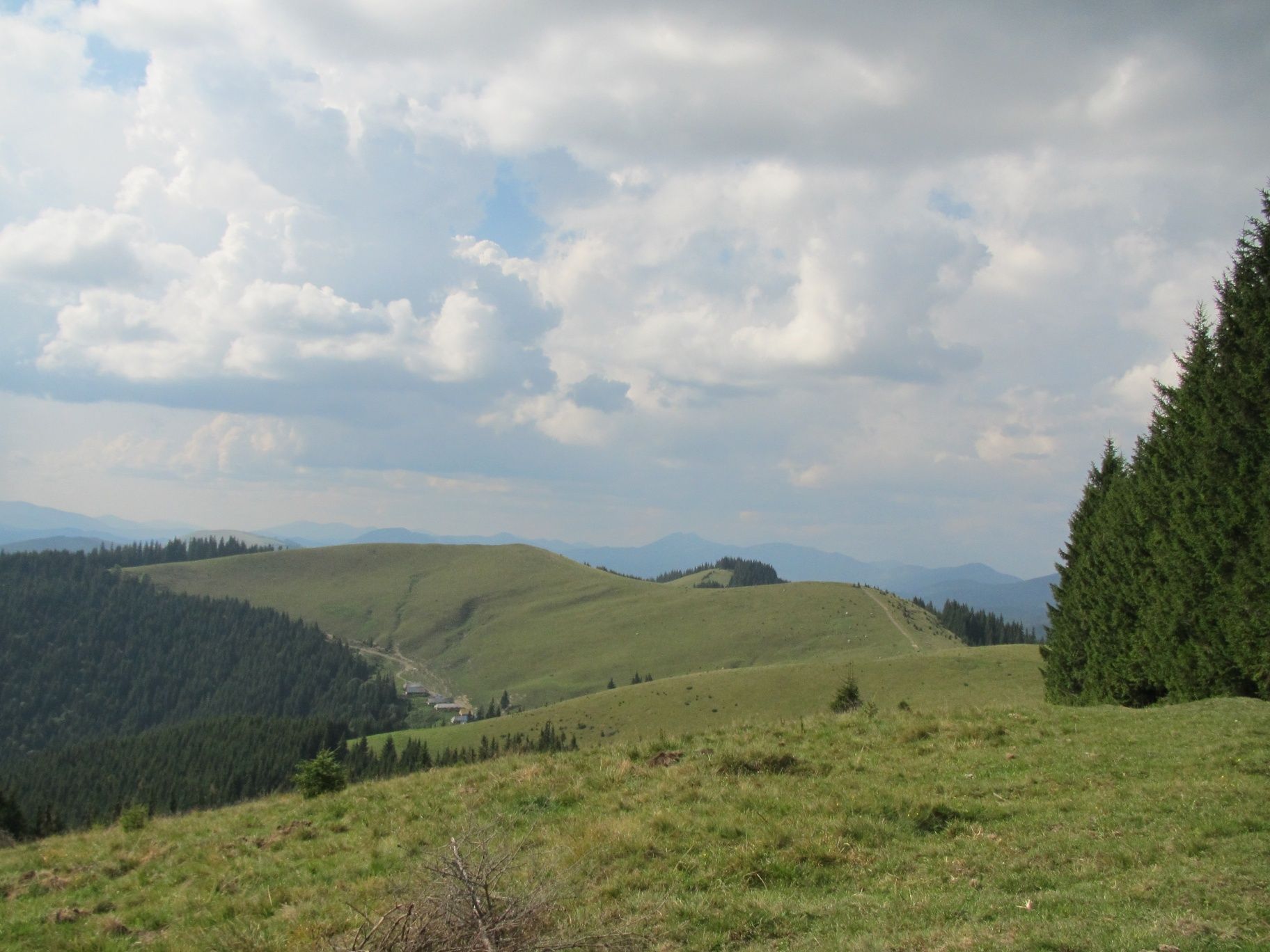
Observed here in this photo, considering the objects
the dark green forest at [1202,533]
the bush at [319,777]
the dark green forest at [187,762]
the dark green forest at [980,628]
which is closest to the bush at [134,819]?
the bush at [319,777]

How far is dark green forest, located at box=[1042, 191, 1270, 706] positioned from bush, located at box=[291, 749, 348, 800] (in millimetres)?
27987

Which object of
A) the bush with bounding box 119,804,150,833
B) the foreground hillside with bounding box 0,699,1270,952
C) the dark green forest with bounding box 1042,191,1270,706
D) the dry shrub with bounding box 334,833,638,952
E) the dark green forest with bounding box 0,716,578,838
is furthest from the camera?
the dark green forest with bounding box 0,716,578,838

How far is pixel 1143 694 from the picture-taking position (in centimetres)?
3130

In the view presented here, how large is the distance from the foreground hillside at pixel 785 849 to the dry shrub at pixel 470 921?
0.98ft

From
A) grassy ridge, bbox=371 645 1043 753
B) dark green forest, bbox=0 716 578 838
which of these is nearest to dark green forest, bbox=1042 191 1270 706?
grassy ridge, bbox=371 645 1043 753

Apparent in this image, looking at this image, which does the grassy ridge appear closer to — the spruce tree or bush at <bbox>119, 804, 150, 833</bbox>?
the spruce tree

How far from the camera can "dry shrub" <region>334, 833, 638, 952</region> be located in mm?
6621

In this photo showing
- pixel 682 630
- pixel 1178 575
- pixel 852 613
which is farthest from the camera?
pixel 682 630

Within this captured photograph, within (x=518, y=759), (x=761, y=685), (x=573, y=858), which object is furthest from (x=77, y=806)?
(x=573, y=858)

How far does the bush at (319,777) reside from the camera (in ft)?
63.0

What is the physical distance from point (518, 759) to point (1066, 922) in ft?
47.9

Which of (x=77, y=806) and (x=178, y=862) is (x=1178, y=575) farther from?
(x=77, y=806)

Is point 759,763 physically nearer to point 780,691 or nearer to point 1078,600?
point 1078,600

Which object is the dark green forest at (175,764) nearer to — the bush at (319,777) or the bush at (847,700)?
the bush at (847,700)
